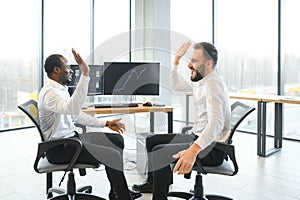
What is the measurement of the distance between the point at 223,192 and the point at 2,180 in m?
2.16

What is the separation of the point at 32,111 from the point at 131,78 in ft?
3.84

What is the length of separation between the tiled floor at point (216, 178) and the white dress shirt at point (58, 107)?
815 millimetres

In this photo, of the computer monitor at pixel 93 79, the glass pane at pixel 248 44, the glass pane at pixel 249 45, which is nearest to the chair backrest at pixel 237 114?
the computer monitor at pixel 93 79

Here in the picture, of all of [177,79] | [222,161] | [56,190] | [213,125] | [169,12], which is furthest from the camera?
[169,12]

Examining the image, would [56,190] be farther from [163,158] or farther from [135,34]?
[135,34]

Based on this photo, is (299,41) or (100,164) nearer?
(100,164)

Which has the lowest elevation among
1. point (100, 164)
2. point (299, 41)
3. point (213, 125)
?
point (100, 164)

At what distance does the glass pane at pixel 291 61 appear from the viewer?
459 centimetres

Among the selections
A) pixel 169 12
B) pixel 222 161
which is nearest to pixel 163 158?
pixel 222 161

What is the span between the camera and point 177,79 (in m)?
2.69

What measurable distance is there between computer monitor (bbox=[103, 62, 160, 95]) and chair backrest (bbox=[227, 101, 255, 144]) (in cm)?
102

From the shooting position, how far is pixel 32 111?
2186 millimetres

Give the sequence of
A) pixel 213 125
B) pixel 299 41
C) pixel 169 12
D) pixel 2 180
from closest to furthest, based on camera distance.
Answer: pixel 213 125 < pixel 2 180 < pixel 299 41 < pixel 169 12

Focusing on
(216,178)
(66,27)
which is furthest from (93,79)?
(66,27)
